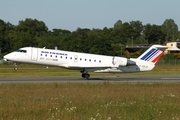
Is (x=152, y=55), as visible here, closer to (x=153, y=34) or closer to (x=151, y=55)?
(x=151, y=55)

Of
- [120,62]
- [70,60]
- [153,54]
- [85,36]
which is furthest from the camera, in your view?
[85,36]

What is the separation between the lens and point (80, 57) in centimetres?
3484

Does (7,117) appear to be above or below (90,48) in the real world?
below

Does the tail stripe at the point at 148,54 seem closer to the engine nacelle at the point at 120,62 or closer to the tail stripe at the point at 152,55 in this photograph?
the tail stripe at the point at 152,55

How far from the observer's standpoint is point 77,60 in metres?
34.7

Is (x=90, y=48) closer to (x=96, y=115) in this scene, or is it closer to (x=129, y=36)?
(x=129, y=36)

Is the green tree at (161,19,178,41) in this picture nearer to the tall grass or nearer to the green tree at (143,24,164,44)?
the green tree at (143,24,164,44)

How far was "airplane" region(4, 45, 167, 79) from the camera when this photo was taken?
3416cm

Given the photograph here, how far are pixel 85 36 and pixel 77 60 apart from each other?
78.4m

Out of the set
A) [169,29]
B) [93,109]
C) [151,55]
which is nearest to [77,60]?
[151,55]

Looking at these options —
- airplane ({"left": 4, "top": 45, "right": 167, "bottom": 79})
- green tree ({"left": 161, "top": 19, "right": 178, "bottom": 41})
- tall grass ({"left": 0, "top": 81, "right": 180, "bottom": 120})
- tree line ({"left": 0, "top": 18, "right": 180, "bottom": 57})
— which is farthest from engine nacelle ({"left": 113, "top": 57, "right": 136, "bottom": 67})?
green tree ({"left": 161, "top": 19, "right": 178, "bottom": 41})

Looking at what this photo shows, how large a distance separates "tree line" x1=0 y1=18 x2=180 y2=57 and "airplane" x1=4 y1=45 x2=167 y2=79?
197ft

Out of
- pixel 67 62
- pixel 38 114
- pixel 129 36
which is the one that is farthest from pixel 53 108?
pixel 129 36

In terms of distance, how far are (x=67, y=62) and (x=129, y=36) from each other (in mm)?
131846
